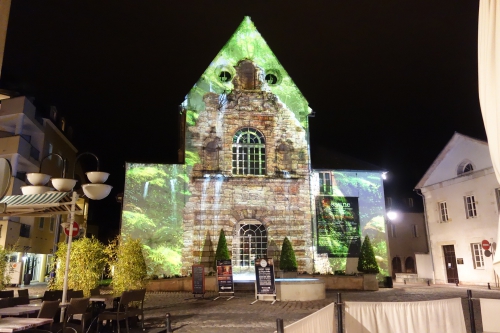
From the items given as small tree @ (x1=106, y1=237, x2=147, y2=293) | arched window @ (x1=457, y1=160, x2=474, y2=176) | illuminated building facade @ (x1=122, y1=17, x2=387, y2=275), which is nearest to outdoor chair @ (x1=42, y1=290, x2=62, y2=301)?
small tree @ (x1=106, y1=237, x2=147, y2=293)

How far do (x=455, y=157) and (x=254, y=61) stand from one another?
13.4m

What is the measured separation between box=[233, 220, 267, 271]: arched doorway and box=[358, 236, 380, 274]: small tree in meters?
4.94

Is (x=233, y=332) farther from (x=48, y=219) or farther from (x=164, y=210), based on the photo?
(x=48, y=219)

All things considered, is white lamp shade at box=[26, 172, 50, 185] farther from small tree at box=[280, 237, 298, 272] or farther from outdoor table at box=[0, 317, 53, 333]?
small tree at box=[280, 237, 298, 272]

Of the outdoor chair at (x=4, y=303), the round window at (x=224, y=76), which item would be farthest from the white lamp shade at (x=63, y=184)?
the round window at (x=224, y=76)

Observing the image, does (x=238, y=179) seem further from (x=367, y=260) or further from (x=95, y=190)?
(x=95, y=190)

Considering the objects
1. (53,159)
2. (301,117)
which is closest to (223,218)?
(301,117)

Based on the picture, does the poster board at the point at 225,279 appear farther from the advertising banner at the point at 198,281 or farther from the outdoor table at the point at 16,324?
the outdoor table at the point at 16,324

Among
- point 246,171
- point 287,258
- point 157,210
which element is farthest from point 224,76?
point 287,258

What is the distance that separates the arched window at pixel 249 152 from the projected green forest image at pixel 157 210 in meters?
2.89

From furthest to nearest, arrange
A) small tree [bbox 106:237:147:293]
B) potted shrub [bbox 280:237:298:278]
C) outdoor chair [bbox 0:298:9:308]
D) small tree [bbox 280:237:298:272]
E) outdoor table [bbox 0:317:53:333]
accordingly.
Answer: small tree [bbox 280:237:298:272] → potted shrub [bbox 280:237:298:278] → small tree [bbox 106:237:147:293] → outdoor chair [bbox 0:298:9:308] → outdoor table [bbox 0:317:53:333]

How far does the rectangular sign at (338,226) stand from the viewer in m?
21.8

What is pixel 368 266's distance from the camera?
66.3ft

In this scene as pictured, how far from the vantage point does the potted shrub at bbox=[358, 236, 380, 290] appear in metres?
20.0
